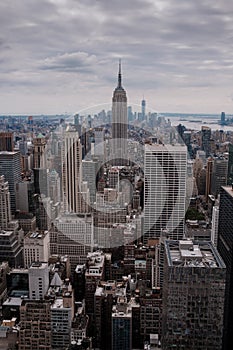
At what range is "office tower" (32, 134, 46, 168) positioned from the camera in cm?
901

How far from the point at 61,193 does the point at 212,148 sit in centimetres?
425

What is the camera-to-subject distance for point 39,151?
930 centimetres

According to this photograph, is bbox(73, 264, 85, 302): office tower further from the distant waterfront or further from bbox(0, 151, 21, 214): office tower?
bbox(0, 151, 21, 214): office tower

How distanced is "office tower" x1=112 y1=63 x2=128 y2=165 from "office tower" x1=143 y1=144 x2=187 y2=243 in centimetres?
54

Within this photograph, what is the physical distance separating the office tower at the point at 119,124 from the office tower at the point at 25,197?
211cm

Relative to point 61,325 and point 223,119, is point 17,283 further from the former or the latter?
point 223,119

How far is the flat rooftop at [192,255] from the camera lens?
267 centimetres

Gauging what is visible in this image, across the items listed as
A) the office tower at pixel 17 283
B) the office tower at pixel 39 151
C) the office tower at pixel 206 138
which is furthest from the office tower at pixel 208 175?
the office tower at pixel 17 283

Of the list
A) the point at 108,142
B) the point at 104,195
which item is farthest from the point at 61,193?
the point at 108,142

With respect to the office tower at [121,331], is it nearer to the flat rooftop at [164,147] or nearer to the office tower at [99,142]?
the flat rooftop at [164,147]

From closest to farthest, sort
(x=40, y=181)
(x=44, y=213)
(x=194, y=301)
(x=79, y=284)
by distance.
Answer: (x=194, y=301) < (x=79, y=284) < (x=44, y=213) < (x=40, y=181)

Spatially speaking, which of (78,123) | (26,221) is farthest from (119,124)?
(26,221)

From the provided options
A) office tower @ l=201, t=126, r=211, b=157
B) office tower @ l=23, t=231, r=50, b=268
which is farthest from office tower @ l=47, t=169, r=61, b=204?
office tower @ l=201, t=126, r=211, b=157

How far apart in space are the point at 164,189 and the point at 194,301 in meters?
3.79
